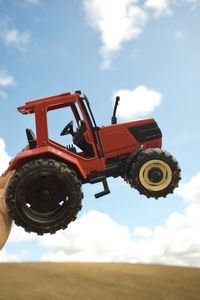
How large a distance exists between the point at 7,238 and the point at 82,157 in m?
2.25

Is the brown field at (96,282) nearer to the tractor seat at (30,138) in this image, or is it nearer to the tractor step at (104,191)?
the tractor step at (104,191)

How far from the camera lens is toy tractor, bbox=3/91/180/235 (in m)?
8.88

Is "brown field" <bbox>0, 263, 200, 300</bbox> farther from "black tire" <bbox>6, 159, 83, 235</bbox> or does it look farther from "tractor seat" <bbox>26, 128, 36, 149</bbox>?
"black tire" <bbox>6, 159, 83, 235</bbox>

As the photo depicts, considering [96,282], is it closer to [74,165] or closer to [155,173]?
[155,173]

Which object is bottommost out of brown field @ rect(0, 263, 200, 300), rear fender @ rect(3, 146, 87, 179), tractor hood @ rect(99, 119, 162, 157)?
rear fender @ rect(3, 146, 87, 179)

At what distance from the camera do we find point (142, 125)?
1142 centimetres

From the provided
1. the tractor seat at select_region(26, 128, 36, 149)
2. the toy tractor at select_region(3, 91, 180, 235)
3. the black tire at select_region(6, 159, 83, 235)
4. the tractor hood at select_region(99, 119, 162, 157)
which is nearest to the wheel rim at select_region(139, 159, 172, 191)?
the toy tractor at select_region(3, 91, 180, 235)

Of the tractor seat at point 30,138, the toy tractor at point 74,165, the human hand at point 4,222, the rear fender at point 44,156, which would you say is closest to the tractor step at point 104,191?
the toy tractor at point 74,165

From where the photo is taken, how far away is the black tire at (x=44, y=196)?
8.78 meters

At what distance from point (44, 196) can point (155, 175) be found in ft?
8.10

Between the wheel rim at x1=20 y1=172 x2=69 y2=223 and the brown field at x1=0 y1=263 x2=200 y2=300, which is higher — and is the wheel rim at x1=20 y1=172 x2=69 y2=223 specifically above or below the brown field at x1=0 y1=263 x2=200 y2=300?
below

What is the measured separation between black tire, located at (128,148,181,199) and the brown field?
2282 cm

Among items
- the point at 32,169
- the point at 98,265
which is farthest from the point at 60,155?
the point at 98,265

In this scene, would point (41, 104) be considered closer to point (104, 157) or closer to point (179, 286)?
point (104, 157)
